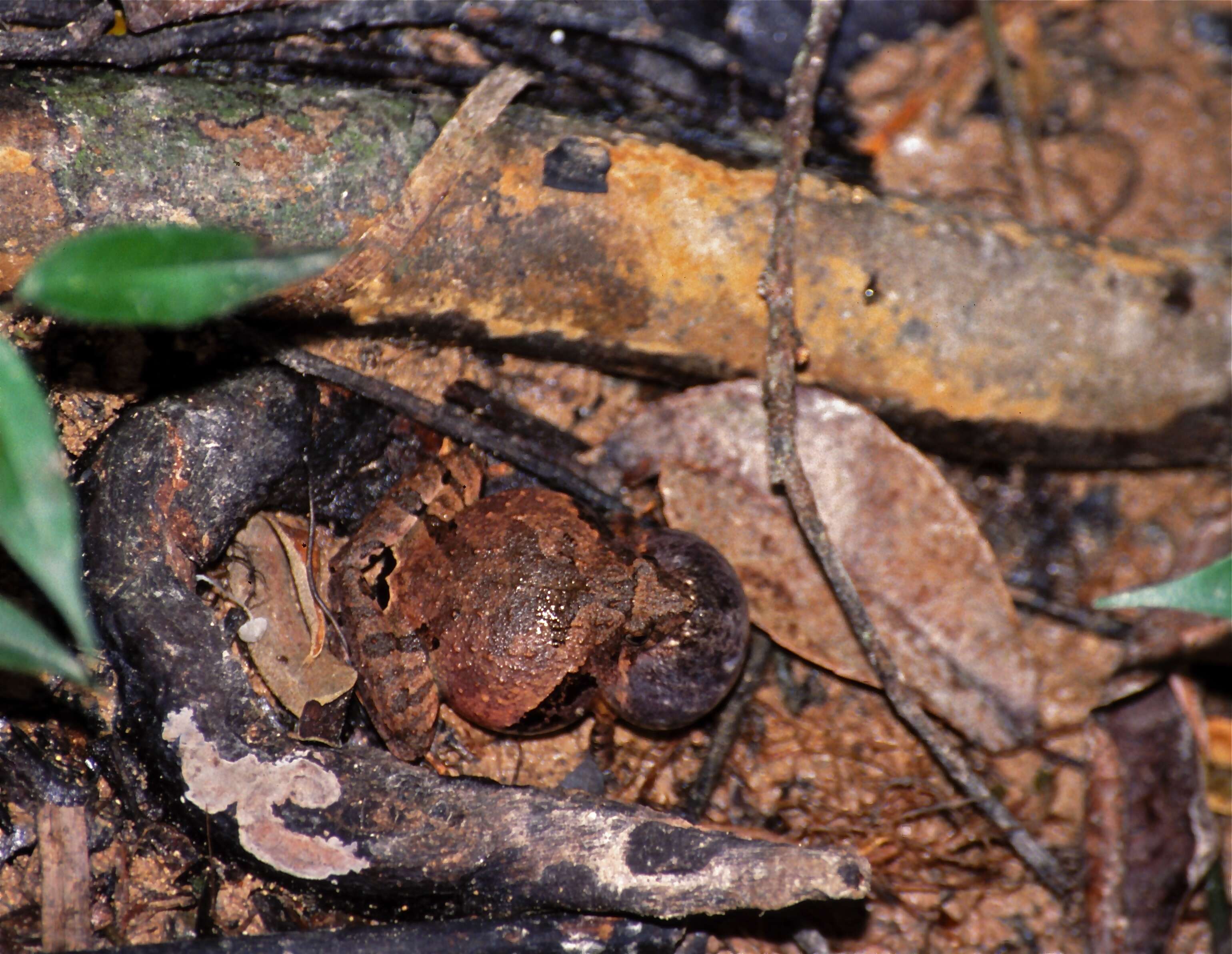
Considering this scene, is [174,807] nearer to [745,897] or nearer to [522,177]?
[745,897]

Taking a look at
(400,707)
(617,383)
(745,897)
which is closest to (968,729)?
(745,897)

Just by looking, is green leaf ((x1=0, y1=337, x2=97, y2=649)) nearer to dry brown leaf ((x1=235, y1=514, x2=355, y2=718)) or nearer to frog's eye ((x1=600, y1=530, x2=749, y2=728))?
dry brown leaf ((x1=235, y1=514, x2=355, y2=718))

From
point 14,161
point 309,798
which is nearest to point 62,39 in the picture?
point 14,161

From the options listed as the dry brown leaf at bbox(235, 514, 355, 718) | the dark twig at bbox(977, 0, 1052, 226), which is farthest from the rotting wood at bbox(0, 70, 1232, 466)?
the dry brown leaf at bbox(235, 514, 355, 718)

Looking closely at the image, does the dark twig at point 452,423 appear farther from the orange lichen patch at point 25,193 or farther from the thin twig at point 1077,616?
the thin twig at point 1077,616

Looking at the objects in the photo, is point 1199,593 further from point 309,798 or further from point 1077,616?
point 309,798
